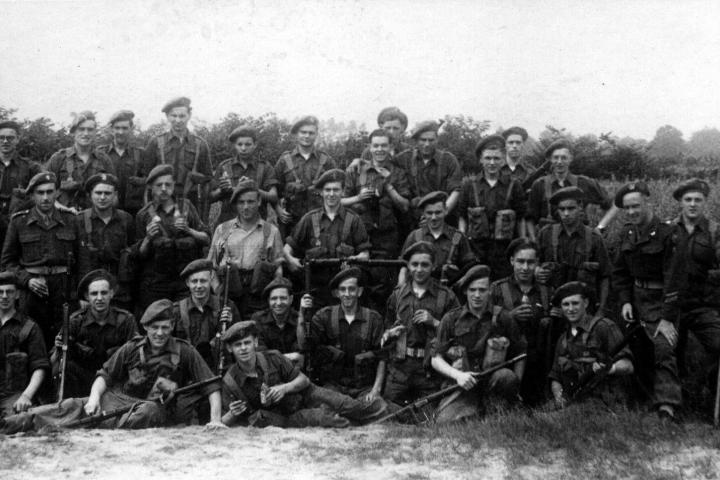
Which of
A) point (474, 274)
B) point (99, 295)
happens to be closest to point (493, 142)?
point (474, 274)

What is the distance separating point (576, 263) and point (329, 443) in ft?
11.4

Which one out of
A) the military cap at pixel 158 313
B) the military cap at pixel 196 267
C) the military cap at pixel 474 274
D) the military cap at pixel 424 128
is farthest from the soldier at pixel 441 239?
the military cap at pixel 158 313

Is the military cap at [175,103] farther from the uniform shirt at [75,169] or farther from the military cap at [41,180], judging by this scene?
the military cap at [41,180]

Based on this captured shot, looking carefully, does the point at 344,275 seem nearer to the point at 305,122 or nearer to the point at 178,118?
the point at 305,122

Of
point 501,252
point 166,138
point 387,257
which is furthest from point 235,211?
point 501,252

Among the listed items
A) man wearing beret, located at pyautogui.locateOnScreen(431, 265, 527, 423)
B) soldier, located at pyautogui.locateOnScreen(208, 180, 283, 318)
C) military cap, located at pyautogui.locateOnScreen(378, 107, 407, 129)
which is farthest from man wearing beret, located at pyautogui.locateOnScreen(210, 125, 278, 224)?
man wearing beret, located at pyautogui.locateOnScreen(431, 265, 527, 423)

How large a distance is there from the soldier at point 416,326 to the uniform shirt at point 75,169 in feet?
12.9

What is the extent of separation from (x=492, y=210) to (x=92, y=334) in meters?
4.60

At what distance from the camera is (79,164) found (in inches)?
388

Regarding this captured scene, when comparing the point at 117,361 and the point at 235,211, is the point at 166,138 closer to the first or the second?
the point at 235,211

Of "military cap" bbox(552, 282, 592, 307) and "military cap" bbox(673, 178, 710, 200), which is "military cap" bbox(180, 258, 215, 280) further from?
"military cap" bbox(673, 178, 710, 200)

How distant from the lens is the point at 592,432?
22.5 feet

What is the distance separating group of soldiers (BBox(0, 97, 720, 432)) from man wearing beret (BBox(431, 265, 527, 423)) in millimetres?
22

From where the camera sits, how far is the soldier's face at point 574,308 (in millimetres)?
7926
